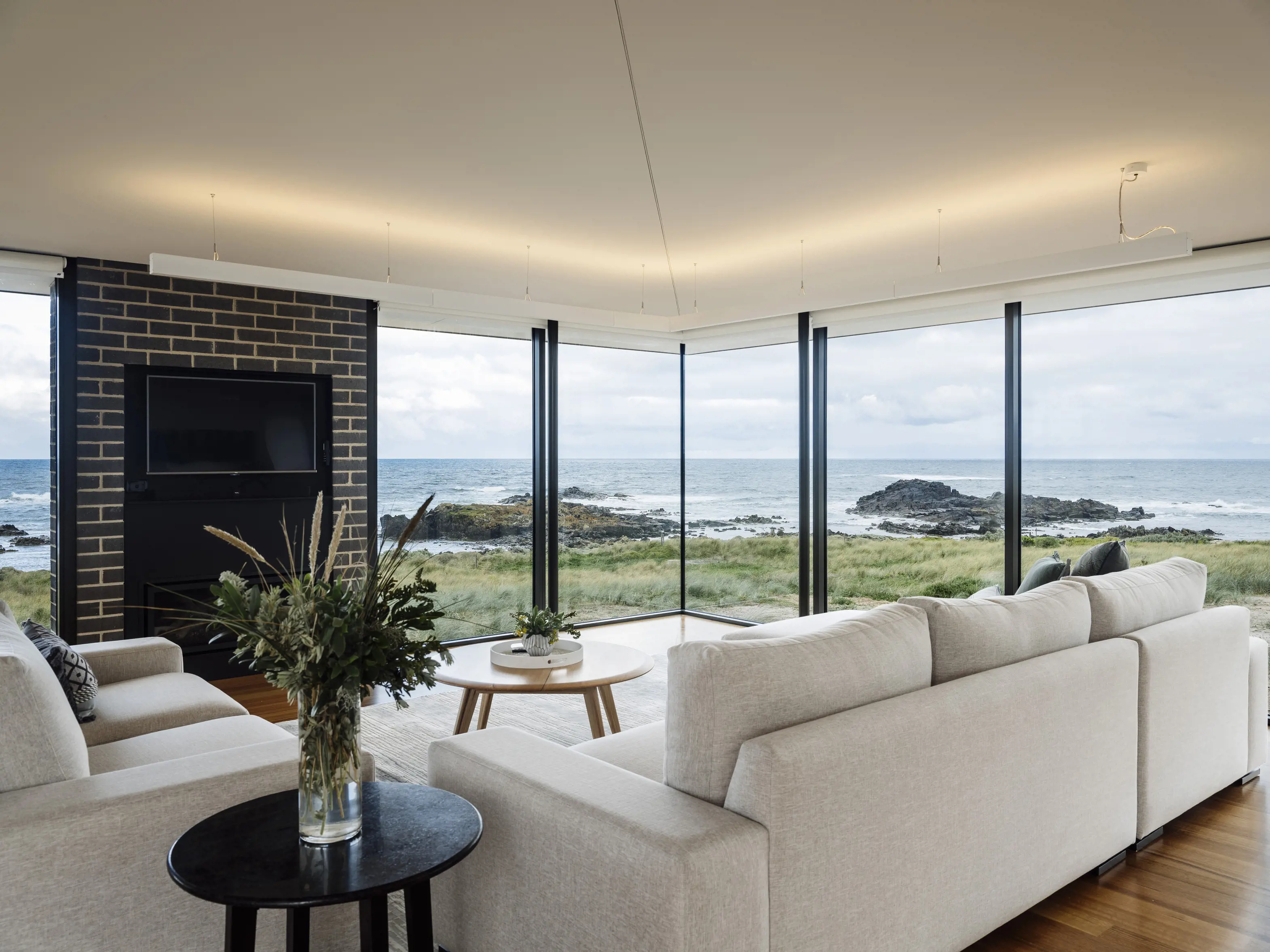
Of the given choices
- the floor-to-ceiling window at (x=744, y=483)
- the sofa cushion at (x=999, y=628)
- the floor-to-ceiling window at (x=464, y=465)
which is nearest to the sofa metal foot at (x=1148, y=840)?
the sofa cushion at (x=999, y=628)

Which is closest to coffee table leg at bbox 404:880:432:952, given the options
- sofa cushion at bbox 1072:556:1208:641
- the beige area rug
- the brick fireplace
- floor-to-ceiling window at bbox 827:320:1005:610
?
the beige area rug

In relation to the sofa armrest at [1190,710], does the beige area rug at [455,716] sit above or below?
below

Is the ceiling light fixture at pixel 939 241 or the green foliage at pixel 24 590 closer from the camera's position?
the ceiling light fixture at pixel 939 241

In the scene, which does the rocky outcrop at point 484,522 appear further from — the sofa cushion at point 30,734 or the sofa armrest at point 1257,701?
the sofa armrest at point 1257,701

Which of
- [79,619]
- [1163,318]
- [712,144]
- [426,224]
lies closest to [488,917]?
[712,144]

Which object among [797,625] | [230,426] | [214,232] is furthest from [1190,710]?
[230,426]

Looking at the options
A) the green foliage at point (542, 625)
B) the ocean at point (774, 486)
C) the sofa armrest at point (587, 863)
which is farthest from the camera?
the ocean at point (774, 486)

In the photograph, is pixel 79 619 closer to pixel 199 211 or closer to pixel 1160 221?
pixel 199 211

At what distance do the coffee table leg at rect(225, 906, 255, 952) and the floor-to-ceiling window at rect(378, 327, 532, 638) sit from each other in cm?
467

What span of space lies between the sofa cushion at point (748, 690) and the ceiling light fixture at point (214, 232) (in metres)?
3.23

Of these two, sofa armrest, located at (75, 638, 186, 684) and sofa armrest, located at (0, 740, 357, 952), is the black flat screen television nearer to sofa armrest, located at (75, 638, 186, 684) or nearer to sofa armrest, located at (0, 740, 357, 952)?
sofa armrest, located at (75, 638, 186, 684)

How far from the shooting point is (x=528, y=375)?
6.70m

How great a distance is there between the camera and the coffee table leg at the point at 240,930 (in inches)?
63.1

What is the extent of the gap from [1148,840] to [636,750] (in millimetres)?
1806
